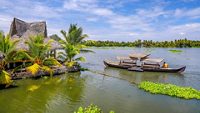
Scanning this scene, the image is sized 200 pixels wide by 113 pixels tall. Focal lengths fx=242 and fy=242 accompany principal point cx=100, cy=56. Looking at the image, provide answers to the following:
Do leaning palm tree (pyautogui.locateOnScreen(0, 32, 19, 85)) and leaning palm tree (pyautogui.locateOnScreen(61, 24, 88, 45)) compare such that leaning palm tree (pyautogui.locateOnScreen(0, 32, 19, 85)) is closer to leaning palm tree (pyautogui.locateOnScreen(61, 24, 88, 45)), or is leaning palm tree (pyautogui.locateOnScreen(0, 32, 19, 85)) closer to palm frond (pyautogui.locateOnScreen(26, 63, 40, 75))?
palm frond (pyautogui.locateOnScreen(26, 63, 40, 75))

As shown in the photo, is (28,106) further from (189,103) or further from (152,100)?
(189,103)

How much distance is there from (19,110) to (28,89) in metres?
4.78

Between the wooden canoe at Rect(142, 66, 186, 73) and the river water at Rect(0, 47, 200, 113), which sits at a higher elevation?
the wooden canoe at Rect(142, 66, 186, 73)

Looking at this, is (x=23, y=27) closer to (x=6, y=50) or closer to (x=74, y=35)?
(x=74, y=35)

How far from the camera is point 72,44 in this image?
2780 centimetres

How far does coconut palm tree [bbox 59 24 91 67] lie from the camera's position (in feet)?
86.9

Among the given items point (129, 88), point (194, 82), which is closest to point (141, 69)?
point (194, 82)

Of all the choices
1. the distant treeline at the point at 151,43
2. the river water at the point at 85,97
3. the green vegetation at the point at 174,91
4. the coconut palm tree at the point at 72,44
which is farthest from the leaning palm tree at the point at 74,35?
the distant treeline at the point at 151,43

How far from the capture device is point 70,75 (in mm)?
24812

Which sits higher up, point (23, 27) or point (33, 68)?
point (23, 27)

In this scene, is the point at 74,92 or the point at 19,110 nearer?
the point at 19,110

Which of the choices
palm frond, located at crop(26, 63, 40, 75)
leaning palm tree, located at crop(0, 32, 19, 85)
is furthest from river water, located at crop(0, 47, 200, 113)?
leaning palm tree, located at crop(0, 32, 19, 85)

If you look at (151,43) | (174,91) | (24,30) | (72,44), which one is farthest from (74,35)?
(151,43)

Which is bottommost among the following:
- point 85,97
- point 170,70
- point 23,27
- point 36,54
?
point 85,97
